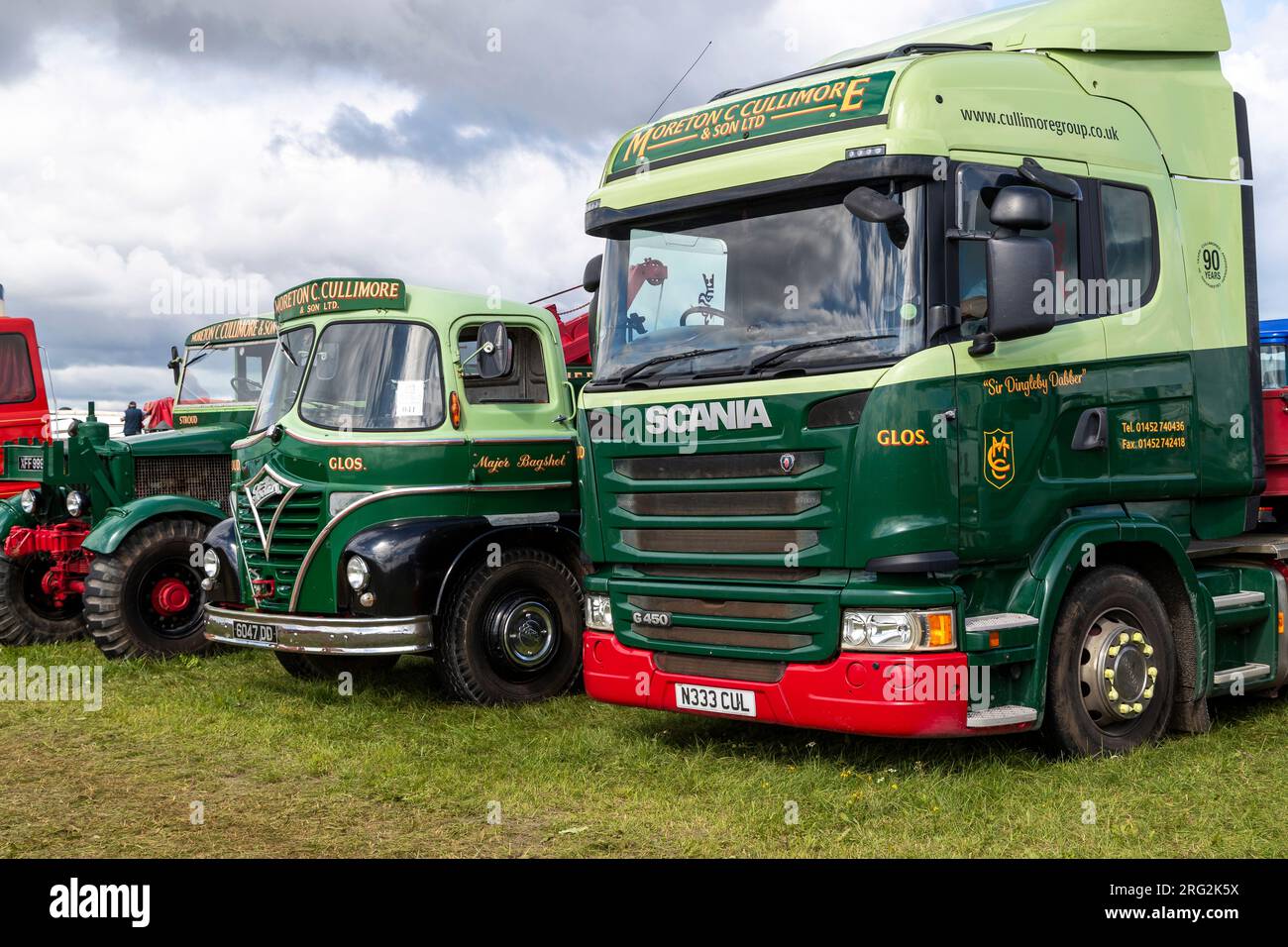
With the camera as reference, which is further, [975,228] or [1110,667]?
[1110,667]

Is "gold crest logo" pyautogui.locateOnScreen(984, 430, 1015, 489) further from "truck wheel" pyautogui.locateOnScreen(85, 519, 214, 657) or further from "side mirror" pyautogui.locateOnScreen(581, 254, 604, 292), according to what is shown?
"truck wheel" pyautogui.locateOnScreen(85, 519, 214, 657)

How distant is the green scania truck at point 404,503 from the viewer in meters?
8.91

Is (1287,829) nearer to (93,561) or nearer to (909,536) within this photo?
(909,536)

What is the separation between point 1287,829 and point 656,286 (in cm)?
390

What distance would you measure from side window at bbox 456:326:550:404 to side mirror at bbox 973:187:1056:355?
→ 3.95 meters

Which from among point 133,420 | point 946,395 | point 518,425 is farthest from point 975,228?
point 133,420

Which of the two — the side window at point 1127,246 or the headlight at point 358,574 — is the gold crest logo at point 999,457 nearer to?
the side window at point 1127,246

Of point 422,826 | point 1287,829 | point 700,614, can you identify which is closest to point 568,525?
point 700,614

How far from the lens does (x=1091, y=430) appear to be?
7.05 metres

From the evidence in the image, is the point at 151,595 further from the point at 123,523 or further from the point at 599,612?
the point at 599,612

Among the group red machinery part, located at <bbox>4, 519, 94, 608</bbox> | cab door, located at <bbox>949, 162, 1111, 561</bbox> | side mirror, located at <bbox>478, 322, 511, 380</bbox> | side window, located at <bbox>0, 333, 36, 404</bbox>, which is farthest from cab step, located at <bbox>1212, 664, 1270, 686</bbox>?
side window, located at <bbox>0, 333, 36, 404</bbox>

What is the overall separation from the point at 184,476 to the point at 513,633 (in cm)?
445

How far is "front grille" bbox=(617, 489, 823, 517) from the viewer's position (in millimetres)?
6641
